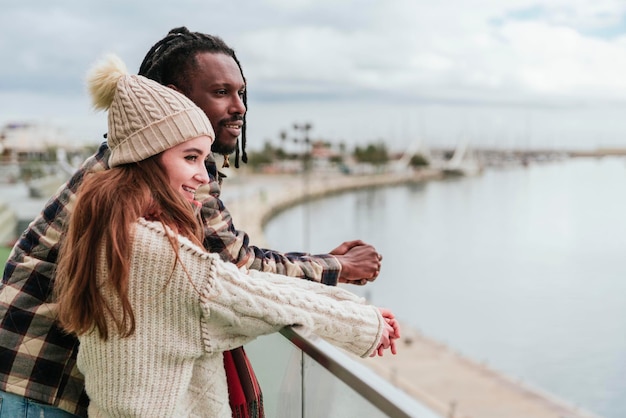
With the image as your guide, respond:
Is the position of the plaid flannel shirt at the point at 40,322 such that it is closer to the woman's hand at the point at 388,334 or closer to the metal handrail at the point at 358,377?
the metal handrail at the point at 358,377

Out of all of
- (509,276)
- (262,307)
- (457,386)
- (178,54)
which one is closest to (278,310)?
(262,307)

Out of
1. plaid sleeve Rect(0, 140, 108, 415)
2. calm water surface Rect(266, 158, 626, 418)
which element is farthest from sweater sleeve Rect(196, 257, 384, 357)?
calm water surface Rect(266, 158, 626, 418)

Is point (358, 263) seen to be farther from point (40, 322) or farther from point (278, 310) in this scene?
point (40, 322)

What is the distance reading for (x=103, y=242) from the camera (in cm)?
128

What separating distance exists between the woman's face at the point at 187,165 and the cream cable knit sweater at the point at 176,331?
0.16 m

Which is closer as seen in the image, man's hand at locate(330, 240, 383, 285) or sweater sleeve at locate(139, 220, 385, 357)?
sweater sleeve at locate(139, 220, 385, 357)

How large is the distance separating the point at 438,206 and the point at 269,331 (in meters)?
75.5

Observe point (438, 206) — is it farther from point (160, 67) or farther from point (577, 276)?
point (160, 67)

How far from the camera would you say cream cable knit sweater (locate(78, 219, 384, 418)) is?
1290 mm

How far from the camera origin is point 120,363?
133 centimetres

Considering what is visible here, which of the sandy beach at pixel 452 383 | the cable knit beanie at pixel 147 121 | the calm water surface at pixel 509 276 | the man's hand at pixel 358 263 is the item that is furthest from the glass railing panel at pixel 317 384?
the calm water surface at pixel 509 276

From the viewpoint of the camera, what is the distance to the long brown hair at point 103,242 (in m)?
1.27

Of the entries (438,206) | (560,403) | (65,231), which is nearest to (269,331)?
(65,231)

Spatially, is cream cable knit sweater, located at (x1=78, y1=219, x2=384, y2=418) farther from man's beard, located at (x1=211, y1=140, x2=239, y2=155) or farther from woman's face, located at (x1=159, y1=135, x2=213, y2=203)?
man's beard, located at (x1=211, y1=140, x2=239, y2=155)
